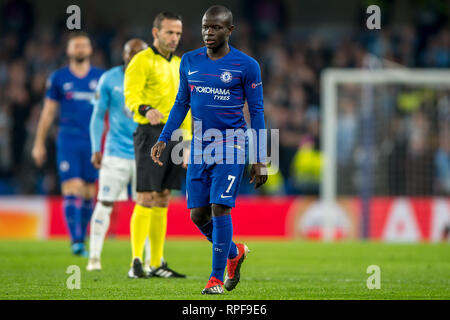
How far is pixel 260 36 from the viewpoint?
71.6ft

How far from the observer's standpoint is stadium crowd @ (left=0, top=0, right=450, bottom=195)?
17.8 metres

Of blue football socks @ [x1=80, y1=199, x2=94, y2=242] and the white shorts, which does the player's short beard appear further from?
the white shorts

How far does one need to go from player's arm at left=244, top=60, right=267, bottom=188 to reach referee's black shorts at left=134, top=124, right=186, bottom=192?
1.58 m

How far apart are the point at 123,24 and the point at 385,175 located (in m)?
8.53

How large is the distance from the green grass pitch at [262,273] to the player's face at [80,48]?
2571 millimetres

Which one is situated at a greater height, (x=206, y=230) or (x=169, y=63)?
(x=169, y=63)

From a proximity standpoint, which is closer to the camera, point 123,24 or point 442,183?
point 442,183

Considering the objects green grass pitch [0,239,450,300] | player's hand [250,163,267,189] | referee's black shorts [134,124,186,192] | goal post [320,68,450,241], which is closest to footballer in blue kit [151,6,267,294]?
player's hand [250,163,267,189]

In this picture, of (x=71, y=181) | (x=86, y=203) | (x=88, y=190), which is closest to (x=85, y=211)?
(x=86, y=203)

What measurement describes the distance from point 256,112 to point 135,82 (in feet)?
6.03

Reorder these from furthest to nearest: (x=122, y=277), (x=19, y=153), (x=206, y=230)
→ 1. (x=19, y=153)
2. (x=122, y=277)
3. (x=206, y=230)

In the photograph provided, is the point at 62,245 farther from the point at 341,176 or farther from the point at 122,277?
the point at 341,176

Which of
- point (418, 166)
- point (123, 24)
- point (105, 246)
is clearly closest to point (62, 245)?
point (105, 246)

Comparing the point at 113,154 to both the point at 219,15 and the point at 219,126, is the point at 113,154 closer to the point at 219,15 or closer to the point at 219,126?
the point at 219,126
